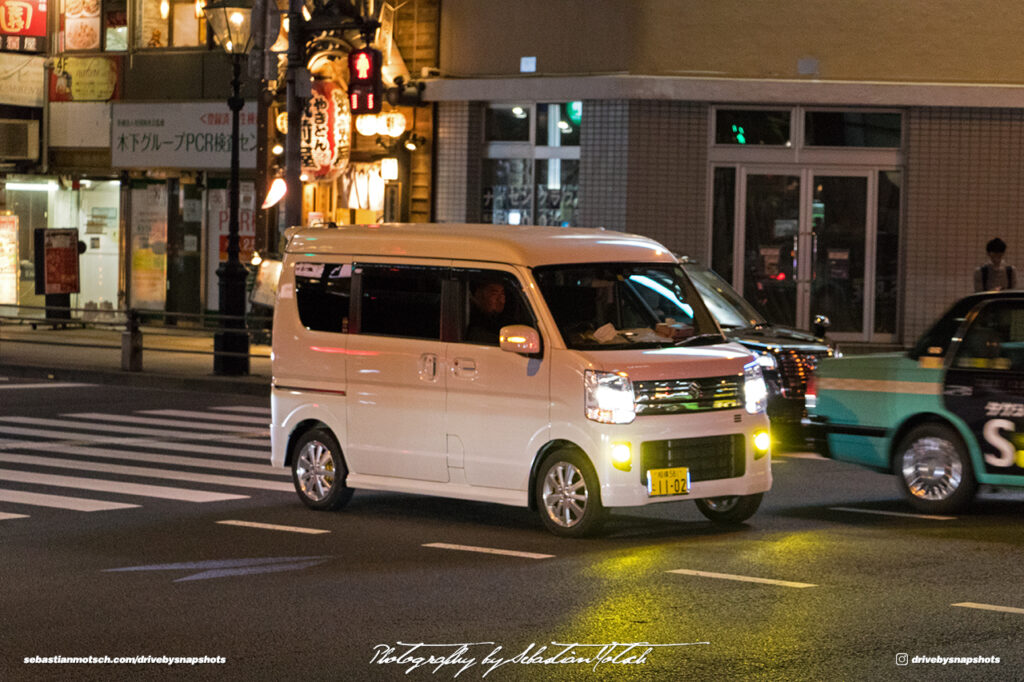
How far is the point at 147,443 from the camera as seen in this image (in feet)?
56.3

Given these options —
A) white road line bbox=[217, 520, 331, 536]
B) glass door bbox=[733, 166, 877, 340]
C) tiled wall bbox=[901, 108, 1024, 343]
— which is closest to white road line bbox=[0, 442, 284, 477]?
white road line bbox=[217, 520, 331, 536]

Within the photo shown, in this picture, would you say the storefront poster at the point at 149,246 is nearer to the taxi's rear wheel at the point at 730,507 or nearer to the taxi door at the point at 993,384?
the taxi's rear wheel at the point at 730,507

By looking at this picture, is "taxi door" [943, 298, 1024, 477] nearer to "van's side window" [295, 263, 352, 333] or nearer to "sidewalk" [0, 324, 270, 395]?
"van's side window" [295, 263, 352, 333]

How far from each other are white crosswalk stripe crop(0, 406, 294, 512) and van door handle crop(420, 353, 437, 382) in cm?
231

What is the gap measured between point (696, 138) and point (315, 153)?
6.40m

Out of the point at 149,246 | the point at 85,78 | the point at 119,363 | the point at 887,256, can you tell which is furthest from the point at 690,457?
the point at 85,78

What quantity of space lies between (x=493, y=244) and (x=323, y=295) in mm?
1782

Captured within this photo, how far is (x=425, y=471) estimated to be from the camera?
1229cm

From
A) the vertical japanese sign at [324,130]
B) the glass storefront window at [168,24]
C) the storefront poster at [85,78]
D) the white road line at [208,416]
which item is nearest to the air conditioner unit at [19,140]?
the storefront poster at [85,78]

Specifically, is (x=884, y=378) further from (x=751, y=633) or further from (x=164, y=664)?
(x=164, y=664)

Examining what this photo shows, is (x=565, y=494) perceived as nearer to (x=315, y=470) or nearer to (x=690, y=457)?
(x=690, y=457)

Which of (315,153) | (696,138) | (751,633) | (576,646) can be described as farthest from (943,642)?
(315,153)

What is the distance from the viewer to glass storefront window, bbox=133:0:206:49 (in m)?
32.1

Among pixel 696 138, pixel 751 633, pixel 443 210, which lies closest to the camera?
pixel 751 633
